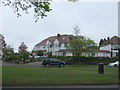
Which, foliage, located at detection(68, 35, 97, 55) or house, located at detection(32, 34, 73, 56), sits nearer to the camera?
foliage, located at detection(68, 35, 97, 55)

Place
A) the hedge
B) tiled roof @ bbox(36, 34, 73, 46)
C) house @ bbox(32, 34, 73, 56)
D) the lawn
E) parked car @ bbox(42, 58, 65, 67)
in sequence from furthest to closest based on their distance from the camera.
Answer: tiled roof @ bbox(36, 34, 73, 46) < house @ bbox(32, 34, 73, 56) < the hedge < parked car @ bbox(42, 58, 65, 67) < the lawn

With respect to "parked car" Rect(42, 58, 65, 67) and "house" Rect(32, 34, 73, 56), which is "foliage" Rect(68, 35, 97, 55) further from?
"house" Rect(32, 34, 73, 56)

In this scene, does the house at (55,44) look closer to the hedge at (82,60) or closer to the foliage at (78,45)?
the hedge at (82,60)

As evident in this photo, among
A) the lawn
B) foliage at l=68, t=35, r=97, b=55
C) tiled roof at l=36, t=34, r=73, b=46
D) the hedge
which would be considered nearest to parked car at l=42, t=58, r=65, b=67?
foliage at l=68, t=35, r=97, b=55

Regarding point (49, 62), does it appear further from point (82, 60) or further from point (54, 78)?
point (54, 78)

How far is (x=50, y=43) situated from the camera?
260 ft

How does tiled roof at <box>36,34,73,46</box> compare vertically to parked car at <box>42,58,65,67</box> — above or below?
above

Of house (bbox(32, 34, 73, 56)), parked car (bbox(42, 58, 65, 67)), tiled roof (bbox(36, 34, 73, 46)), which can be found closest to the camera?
parked car (bbox(42, 58, 65, 67))

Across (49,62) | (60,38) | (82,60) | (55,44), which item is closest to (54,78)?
(49,62)

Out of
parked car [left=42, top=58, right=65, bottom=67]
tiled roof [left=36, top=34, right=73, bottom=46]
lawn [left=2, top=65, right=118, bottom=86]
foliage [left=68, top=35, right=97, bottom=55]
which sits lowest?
lawn [left=2, top=65, right=118, bottom=86]

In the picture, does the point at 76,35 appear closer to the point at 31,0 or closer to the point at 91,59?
the point at 91,59

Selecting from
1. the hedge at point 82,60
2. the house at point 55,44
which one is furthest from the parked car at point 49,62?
the house at point 55,44

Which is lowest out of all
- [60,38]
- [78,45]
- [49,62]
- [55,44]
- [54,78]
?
[54,78]

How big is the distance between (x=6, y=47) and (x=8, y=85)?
6431cm
